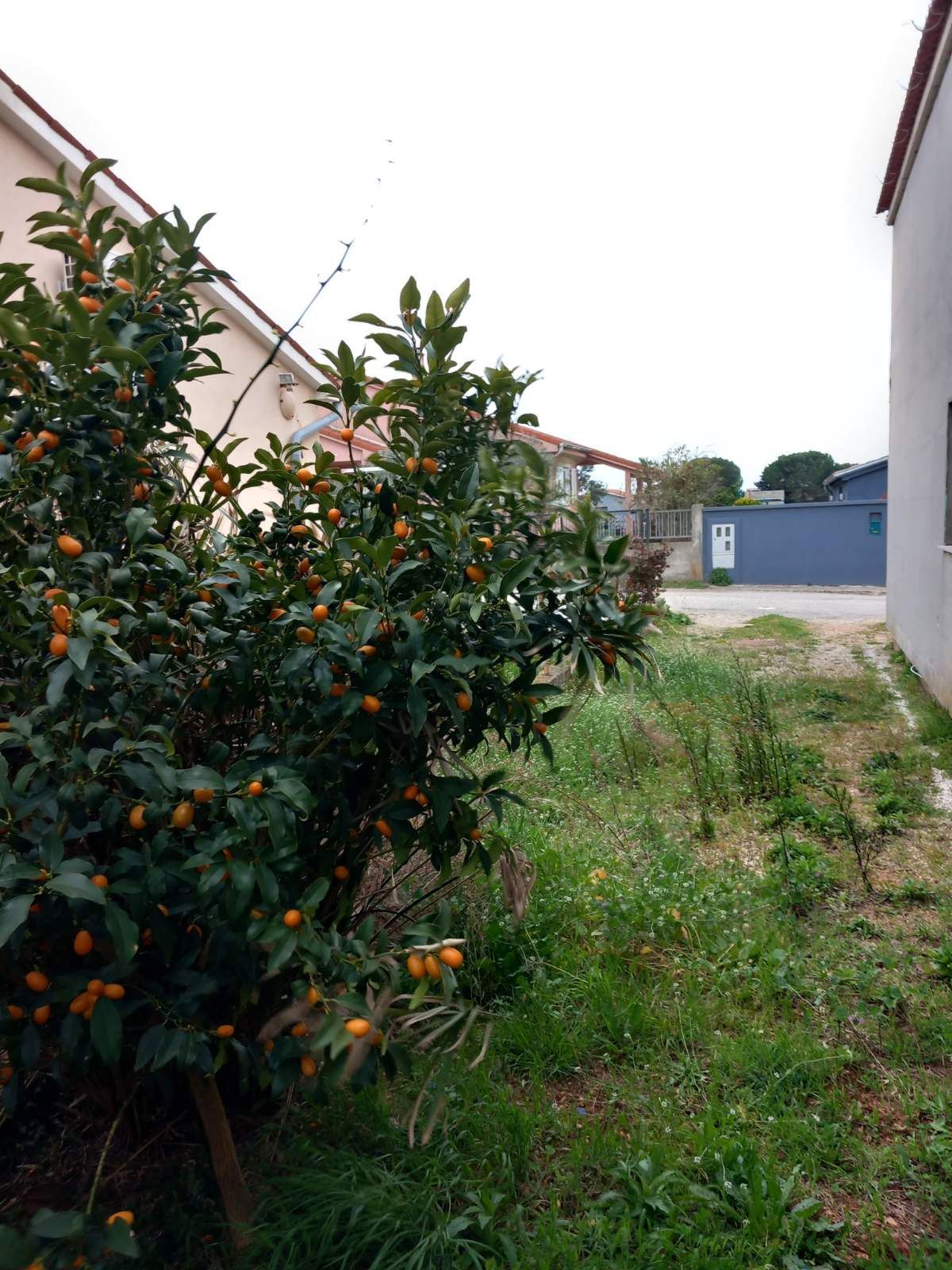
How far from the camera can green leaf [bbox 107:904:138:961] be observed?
4.55 ft

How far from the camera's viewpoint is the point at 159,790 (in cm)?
147

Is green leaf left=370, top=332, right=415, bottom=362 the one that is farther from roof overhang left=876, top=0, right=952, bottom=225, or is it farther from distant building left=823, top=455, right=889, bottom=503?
distant building left=823, top=455, right=889, bottom=503

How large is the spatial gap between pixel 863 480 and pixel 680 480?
6.58m

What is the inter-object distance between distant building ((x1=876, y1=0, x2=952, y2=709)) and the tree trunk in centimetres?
573

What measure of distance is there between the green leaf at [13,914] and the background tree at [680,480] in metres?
29.1

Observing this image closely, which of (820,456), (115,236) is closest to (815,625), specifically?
(115,236)

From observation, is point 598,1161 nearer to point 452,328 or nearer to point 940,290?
point 452,328

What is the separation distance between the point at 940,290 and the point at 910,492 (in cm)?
240

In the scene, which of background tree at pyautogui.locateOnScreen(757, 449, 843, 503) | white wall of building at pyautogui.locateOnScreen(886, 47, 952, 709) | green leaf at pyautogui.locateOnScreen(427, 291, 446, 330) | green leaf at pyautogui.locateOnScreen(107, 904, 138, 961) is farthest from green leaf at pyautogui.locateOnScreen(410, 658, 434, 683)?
background tree at pyautogui.locateOnScreen(757, 449, 843, 503)

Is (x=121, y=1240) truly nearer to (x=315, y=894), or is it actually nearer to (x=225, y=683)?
(x=315, y=894)

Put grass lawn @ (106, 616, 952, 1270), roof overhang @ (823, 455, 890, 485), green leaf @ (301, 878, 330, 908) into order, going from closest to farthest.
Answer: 1. green leaf @ (301, 878, 330, 908)
2. grass lawn @ (106, 616, 952, 1270)
3. roof overhang @ (823, 455, 890, 485)

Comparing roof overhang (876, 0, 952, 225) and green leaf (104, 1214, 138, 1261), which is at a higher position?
roof overhang (876, 0, 952, 225)

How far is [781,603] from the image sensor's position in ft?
58.2

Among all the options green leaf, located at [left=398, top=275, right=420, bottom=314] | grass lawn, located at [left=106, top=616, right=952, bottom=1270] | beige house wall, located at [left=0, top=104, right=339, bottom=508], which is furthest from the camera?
beige house wall, located at [left=0, top=104, right=339, bottom=508]
